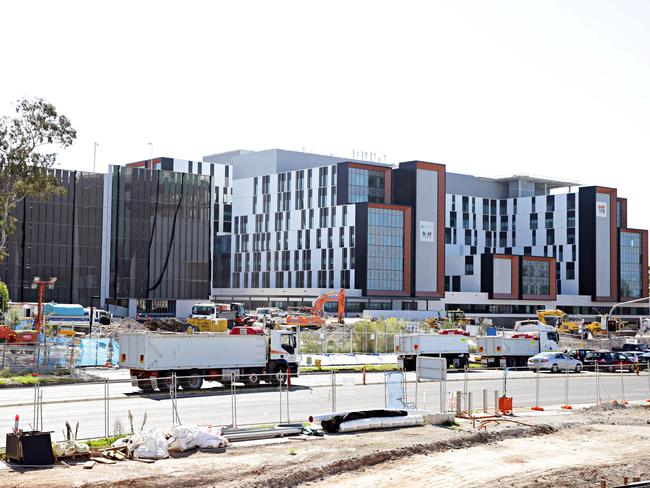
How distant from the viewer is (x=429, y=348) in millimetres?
54375

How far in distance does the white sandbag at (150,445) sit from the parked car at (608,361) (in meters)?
42.2

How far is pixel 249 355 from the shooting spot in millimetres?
41594

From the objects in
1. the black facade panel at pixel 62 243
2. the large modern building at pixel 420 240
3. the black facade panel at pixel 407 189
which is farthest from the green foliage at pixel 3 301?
the black facade panel at pixel 407 189

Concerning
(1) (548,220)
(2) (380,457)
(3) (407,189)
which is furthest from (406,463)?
(1) (548,220)

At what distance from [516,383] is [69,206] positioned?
70.0 metres

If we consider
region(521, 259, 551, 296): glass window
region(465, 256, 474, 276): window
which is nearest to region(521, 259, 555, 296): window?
region(521, 259, 551, 296): glass window

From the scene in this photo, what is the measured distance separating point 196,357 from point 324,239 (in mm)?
100545

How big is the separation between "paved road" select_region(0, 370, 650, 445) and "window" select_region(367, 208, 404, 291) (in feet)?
272

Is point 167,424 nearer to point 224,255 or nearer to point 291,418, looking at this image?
point 291,418

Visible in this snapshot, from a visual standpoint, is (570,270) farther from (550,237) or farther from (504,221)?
(504,221)

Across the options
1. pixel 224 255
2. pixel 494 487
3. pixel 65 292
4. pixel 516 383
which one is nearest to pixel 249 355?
pixel 516 383

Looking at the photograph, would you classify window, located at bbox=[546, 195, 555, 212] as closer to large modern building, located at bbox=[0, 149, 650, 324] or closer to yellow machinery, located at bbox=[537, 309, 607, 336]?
large modern building, located at bbox=[0, 149, 650, 324]

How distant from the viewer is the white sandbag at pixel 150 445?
22141 mm

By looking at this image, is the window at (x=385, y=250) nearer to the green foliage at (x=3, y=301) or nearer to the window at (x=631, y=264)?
the window at (x=631, y=264)
